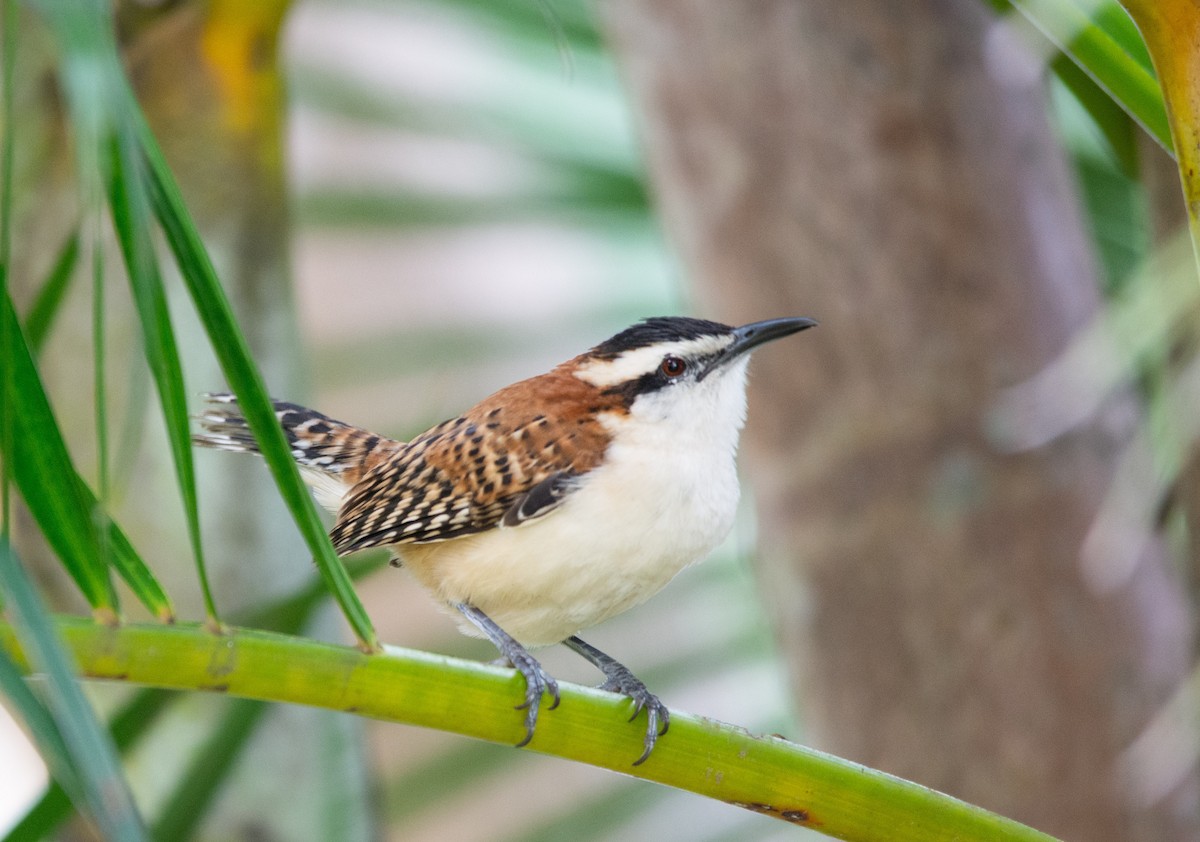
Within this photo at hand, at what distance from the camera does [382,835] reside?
1794 millimetres

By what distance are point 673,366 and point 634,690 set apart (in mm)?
408

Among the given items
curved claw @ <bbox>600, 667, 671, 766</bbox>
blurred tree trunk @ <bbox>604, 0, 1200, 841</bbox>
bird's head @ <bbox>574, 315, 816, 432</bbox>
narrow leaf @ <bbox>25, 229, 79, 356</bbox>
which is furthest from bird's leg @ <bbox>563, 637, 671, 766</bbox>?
blurred tree trunk @ <bbox>604, 0, 1200, 841</bbox>

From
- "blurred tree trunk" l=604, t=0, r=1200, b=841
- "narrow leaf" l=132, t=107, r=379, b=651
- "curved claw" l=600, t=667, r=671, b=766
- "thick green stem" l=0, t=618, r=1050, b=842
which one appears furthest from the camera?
"blurred tree trunk" l=604, t=0, r=1200, b=841

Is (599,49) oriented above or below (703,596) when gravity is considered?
above

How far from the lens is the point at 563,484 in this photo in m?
1.44

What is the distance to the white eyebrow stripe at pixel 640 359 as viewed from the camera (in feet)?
5.09

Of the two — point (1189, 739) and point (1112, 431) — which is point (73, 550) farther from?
point (1112, 431)

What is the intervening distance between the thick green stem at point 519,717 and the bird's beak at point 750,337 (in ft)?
1.58

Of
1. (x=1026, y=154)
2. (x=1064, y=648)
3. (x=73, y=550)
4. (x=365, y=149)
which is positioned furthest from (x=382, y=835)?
(x=365, y=149)

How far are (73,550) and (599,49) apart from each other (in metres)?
2.70

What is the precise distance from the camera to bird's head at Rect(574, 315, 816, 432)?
1.53 meters

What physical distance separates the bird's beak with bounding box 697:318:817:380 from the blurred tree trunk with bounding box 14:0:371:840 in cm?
66

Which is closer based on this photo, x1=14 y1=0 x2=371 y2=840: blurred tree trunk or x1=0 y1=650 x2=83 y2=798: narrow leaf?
x1=0 y1=650 x2=83 y2=798: narrow leaf

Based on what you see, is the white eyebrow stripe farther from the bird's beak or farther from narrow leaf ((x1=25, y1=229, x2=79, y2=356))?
Answer: narrow leaf ((x1=25, y1=229, x2=79, y2=356))
